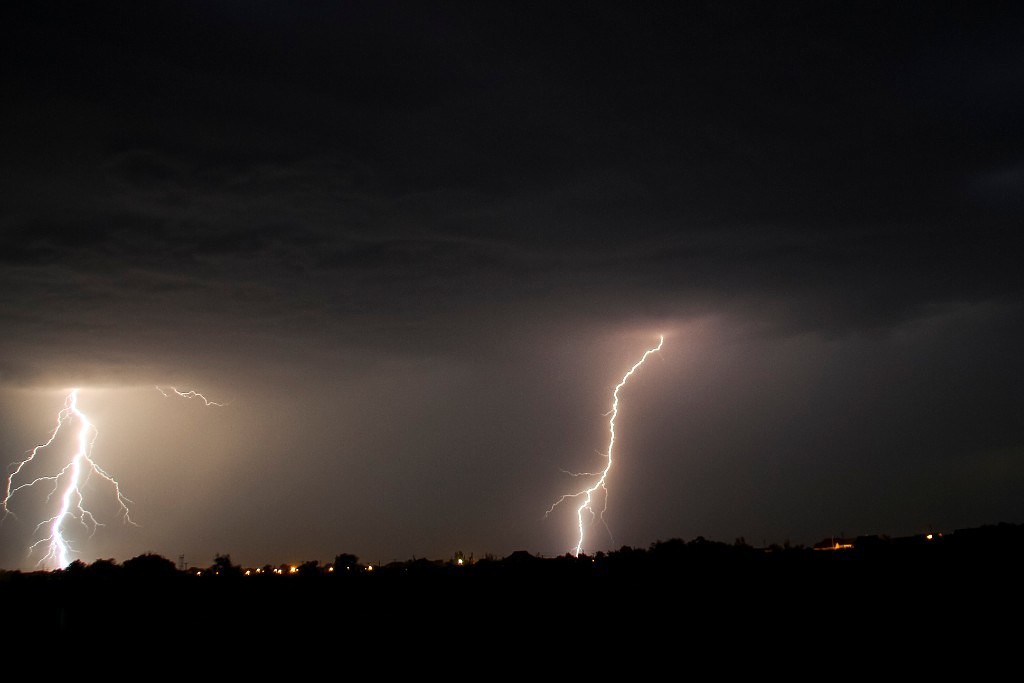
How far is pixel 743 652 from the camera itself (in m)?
19.9

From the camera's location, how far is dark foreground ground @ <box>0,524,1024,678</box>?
1956 cm

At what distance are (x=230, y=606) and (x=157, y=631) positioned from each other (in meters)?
8.58

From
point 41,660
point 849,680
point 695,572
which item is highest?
point 695,572

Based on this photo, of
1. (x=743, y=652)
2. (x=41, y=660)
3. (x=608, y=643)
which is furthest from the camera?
(x=41, y=660)

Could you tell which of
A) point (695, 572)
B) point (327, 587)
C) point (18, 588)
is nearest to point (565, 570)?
point (695, 572)

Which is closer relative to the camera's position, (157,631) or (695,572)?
(157,631)

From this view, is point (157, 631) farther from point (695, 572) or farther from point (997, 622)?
point (997, 622)

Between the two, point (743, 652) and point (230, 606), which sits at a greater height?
point (230, 606)

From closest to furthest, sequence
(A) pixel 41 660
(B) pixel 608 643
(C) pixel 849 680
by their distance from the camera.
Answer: (C) pixel 849 680, (B) pixel 608 643, (A) pixel 41 660

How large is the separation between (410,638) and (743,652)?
9.26 meters

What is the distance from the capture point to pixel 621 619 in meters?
25.3

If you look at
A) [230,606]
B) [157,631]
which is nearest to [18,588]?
[230,606]

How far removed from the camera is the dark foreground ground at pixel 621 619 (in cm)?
1956

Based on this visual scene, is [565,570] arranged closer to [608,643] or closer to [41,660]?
[608,643]
